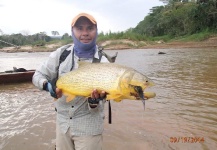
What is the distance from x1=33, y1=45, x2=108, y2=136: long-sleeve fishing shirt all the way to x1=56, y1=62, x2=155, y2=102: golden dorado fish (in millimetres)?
198

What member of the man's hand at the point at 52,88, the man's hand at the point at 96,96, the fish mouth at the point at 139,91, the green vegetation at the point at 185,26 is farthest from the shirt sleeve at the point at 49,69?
the green vegetation at the point at 185,26

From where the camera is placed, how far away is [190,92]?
844 cm

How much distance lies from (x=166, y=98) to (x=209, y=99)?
4.02 ft

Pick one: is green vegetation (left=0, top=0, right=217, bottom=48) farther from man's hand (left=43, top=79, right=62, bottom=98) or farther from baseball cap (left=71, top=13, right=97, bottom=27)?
man's hand (left=43, top=79, right=62, bottom=98)

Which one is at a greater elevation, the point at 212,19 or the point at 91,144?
the point at 212,19

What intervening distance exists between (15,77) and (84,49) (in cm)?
967

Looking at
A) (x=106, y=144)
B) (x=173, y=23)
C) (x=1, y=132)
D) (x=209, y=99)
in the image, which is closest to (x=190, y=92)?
(x=209, y=99)

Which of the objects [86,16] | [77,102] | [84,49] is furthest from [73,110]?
[86,16]

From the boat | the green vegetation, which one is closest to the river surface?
the boat

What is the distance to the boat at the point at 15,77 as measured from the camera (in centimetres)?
1139

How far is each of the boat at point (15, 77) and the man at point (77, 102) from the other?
9.25 meters

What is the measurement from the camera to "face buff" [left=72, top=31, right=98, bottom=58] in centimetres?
276

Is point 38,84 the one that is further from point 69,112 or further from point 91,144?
point 91,144

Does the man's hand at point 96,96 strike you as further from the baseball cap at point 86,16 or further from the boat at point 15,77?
the boat at point 15,77
